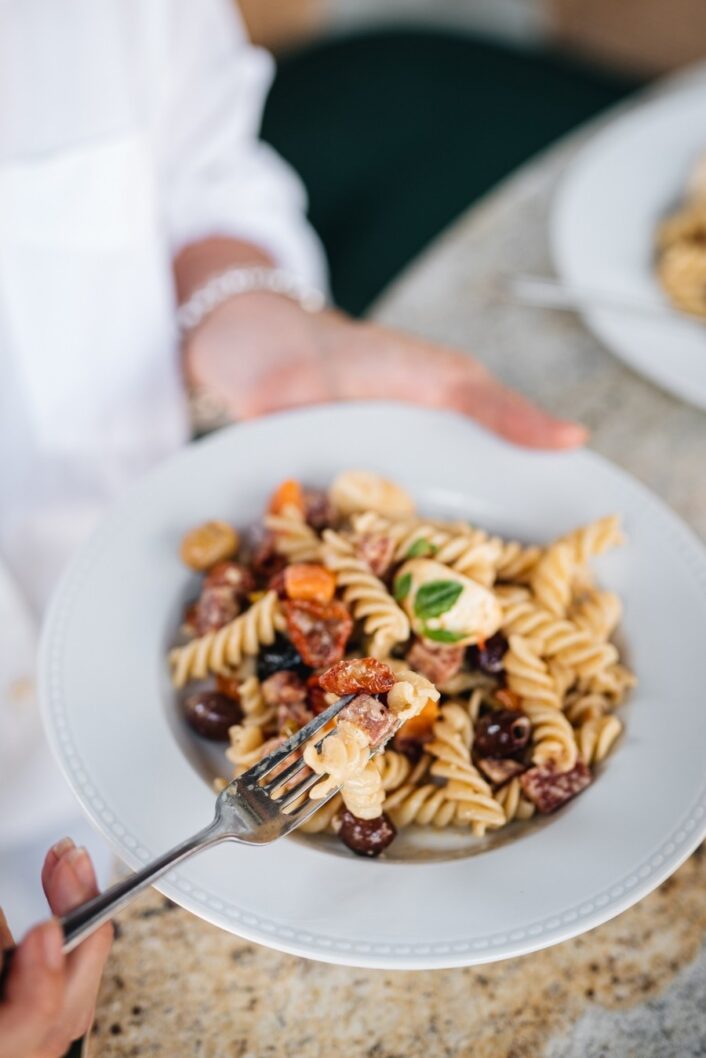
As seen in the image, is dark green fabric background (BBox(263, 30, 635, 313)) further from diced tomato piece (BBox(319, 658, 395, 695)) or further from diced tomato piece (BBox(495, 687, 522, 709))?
diced tomato piece (BBox(319, 658, 395, 695))

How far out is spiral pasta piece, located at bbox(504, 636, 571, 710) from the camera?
1161 millimetres

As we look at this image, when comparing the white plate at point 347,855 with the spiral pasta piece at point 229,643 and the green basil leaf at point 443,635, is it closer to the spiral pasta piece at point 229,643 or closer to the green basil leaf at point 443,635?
the spiral pasta piece at point 229,643

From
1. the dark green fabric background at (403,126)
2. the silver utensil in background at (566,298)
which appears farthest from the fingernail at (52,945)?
the dark green fabric background at (403,126)

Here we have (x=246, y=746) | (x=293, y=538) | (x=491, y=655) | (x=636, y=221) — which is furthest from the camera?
(x=636, y=221)

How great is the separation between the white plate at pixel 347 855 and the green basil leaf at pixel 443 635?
222 mm

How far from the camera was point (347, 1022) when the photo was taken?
1007 millimetres

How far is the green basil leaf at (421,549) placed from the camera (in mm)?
1258

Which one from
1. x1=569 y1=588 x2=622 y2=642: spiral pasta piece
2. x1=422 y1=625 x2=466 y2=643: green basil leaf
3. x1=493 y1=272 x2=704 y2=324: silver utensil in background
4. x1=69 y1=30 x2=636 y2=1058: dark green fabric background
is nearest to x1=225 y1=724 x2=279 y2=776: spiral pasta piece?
x1=422 y1=625 x2=466 y2=643: green basil leaf

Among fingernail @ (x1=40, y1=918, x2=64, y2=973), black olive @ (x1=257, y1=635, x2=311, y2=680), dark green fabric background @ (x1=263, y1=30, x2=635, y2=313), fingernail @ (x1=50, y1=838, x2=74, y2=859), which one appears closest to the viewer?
fingernail @ (x1=40, y1=918, x2=64, y2=973)

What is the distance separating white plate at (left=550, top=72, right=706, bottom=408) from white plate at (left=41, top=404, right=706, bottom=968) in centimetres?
33

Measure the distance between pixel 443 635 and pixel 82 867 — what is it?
49 centimetres

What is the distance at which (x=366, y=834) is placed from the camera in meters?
1.02

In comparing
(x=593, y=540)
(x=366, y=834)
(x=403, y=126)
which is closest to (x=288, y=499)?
(x=593, y=540)

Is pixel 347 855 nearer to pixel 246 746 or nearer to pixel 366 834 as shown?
pixel 366 834
